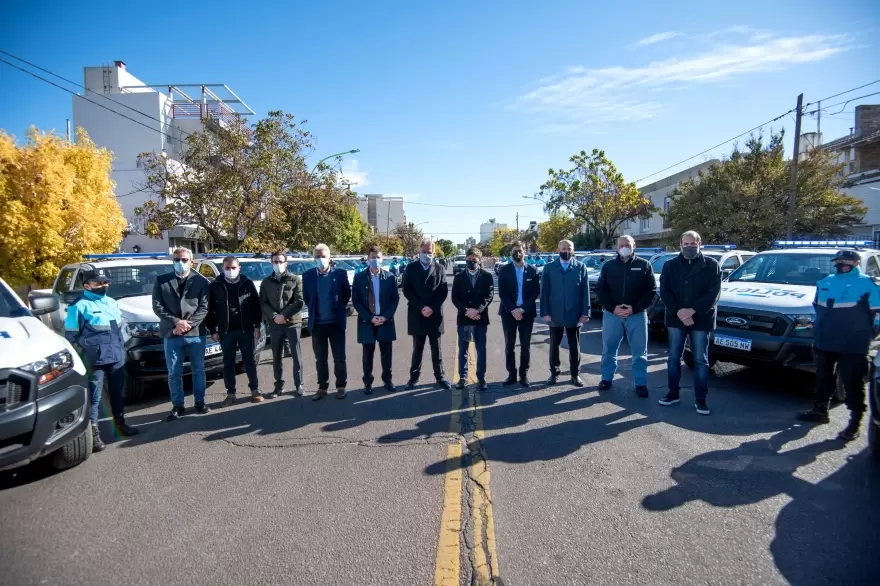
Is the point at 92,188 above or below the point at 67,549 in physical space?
above

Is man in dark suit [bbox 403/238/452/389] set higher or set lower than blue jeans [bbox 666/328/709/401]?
higher

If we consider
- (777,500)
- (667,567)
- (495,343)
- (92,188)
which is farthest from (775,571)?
(92,188)

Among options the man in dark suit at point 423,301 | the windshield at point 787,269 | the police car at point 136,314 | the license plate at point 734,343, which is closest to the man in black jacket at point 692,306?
the license plate at point 734,343

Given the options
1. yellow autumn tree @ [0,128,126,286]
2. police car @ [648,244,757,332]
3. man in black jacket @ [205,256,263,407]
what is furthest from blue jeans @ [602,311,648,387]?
yellow autumn tree @ [0,128,126,286]

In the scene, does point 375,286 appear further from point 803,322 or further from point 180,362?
point 803,322

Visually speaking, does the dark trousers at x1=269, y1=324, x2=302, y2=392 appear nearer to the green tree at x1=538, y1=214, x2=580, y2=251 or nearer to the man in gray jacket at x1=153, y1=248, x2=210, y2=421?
the man in gray jacket at x1=153, y1=248, x2=210, y2=421

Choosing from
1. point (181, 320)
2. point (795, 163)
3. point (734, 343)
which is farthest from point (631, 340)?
point (795, 163)

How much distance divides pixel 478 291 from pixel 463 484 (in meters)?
3.36

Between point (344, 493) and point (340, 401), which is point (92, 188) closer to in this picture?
point (340, 401)

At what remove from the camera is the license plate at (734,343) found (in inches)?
260

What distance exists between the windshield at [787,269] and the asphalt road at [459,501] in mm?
2493

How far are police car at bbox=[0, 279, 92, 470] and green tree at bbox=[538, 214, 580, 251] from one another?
43309 millimetres

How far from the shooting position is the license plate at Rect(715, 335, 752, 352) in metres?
6.60

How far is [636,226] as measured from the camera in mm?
52281
